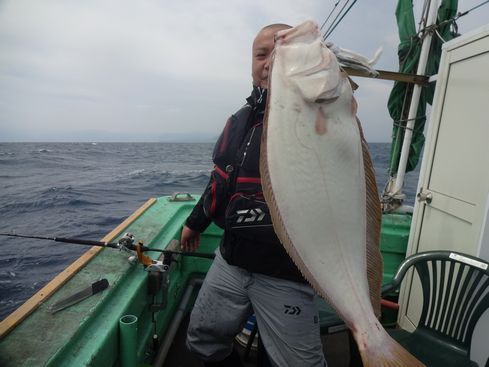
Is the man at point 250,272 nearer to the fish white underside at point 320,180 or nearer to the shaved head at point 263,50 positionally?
the shaved head at point 263,50

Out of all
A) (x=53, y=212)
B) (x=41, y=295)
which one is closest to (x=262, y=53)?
(x=41, y=295)

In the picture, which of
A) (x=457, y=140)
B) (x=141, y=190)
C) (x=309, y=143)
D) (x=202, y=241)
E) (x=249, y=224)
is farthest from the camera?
(x=141, y=190)

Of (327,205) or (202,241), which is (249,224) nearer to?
(327,205)

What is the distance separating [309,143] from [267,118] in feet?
0.58

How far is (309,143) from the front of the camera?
122cm

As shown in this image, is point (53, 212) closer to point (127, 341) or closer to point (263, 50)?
point (127, 341)

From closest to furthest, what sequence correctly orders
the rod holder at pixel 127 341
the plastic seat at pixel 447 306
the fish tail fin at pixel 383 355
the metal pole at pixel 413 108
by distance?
the fish tail fin at pixel 383 355 → the rod holder at pixel 127 341 → the plastic seat at pixel 447 306 → the metal pole at pixel 413 108

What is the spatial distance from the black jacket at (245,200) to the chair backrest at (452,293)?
0.96 m

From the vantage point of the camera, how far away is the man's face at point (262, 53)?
1.74m

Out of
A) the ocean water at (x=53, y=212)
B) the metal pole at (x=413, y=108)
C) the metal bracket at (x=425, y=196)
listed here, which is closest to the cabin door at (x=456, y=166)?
the metal bracket at (x=425, y=196)

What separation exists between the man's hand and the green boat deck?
1.09 ft

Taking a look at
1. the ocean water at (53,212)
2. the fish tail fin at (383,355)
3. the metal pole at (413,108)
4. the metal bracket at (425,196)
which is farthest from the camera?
the ocean water at (53,212)

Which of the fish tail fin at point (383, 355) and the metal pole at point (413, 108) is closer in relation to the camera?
the fish tail fin at point (383, 355)

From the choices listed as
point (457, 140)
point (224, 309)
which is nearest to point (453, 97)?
point (457, 140)
